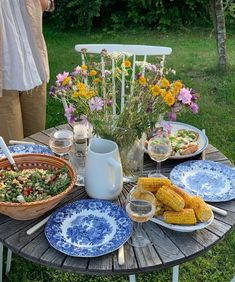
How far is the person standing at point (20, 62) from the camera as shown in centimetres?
239

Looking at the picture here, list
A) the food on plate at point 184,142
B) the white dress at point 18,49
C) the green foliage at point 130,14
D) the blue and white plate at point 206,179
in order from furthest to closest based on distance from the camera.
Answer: the green foliage at point 130,14 < the white dress at point 18,49 < the food on plate at point 184,142 < the blue and white plate at point 206,179

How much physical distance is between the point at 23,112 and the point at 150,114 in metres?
1.36

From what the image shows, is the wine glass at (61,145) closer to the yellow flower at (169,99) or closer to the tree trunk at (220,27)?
the yellow flower at (169,99)

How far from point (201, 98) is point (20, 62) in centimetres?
262

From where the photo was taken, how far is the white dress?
2.38 m

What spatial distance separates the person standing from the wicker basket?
0.80 m

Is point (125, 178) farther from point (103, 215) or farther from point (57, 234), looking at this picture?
point (57, 234)

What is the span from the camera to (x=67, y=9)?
23.9 feet

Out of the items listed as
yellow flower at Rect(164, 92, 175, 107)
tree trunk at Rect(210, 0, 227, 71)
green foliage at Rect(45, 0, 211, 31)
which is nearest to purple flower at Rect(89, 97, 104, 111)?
yellow flower at Rect(164, 92, 175, 107)

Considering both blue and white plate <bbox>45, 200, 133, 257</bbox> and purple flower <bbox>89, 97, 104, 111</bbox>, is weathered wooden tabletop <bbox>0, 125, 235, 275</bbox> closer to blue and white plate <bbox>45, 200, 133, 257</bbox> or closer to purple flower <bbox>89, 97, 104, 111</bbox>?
blue and white plate <bbox>45, 200, 133, 257</bbox>

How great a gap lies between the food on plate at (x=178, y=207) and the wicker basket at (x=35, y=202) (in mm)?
309

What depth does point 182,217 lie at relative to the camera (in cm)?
149

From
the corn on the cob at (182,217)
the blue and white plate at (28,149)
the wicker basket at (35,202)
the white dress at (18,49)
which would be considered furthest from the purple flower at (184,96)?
the white dress at (18,49)

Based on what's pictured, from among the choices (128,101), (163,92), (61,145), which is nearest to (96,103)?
(128,101)
